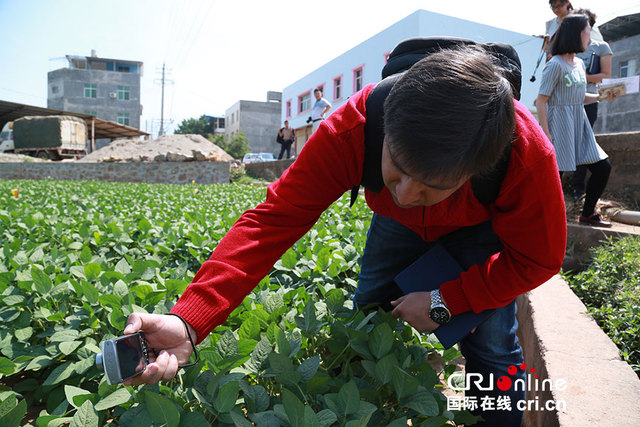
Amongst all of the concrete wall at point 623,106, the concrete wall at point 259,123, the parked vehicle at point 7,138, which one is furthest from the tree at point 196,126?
the concrete wall at point 623,106

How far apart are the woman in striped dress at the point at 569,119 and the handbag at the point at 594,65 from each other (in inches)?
29.1

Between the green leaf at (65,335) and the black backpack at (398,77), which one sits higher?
the black backpack at (398,77)

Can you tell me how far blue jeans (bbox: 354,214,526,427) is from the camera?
1.47m

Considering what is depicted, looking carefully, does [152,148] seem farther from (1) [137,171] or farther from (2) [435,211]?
(2) [435,211]

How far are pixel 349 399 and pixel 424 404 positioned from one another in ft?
0.75

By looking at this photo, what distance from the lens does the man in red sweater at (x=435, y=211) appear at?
94 cm

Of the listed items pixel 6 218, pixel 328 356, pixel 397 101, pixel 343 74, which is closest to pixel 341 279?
pixel 328 356

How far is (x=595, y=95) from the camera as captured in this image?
368cm

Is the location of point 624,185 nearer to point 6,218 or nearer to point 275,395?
point 275,395

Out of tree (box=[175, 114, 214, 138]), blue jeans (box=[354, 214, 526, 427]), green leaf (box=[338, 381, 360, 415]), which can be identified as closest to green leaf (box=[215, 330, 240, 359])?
green leaf (box=[338, 381, 360, 415])

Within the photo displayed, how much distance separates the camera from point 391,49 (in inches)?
854

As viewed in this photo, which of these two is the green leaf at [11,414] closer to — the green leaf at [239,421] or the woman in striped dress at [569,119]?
the green leaf at [239,421]

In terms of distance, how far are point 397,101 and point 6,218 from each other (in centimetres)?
353

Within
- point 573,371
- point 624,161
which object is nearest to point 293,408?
point 573,371
